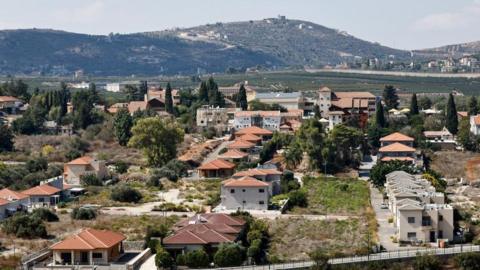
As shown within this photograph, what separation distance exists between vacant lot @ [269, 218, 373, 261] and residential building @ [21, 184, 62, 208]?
12.8 m

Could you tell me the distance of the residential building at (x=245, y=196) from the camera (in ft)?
155

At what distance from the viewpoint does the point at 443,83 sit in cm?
17838

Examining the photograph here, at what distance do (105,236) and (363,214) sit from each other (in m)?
13.2

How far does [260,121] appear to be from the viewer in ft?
241

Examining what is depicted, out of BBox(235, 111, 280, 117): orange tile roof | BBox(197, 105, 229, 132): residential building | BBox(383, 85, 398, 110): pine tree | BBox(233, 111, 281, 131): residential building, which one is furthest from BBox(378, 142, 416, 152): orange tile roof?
BBox(383, 85, 398, 110): pine tree

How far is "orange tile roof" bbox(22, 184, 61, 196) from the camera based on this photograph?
4934 centimetres

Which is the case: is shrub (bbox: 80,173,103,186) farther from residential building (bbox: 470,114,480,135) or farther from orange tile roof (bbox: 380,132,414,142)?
residential building (bbox: 470,114,480,135)

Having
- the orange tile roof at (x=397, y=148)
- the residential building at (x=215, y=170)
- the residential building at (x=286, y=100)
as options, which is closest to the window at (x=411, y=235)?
the residential building at (x=215, y=170)

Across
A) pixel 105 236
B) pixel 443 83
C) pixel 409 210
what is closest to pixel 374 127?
pixel 409 210

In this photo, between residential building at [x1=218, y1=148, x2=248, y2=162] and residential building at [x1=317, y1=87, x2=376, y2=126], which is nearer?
residential building at [x1=218, y1=148, x2=248, y2=162]

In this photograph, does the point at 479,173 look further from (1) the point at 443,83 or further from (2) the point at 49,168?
(1) the point at 443,83

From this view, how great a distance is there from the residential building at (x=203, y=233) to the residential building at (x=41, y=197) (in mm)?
10549

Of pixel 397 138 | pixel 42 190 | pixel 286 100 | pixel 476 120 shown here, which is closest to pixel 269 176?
pixel 42 190

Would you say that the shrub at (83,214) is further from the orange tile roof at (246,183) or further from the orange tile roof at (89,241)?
the orange tile roof at (246,183)
